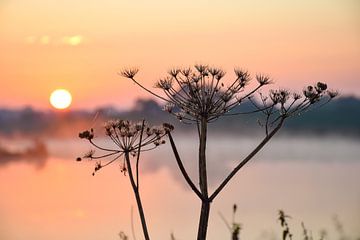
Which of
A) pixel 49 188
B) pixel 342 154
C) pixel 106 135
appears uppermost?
pixel 342 154

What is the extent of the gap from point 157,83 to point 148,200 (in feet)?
8.33

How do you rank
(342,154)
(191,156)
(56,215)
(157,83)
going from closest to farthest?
(157,83), (56,215), (191,156), (342,154)

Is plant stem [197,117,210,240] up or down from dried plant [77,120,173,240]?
down

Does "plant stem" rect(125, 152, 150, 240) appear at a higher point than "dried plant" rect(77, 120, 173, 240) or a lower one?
lower

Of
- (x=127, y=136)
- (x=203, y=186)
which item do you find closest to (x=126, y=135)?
(x=127, y=136)

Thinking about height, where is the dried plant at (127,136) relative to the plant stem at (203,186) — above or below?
above

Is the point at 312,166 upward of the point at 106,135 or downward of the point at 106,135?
upward

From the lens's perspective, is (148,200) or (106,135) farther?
(148,200)

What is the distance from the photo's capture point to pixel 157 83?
2750 millimetres

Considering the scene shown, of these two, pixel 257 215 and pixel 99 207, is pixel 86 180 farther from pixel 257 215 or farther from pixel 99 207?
pixel 257 215

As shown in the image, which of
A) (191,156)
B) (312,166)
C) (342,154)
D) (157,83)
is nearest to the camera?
(157,83)

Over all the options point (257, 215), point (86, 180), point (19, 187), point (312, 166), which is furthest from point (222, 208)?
point (312, 166)

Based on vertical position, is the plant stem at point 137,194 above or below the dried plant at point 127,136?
below

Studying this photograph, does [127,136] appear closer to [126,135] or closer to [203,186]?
[126,135]
